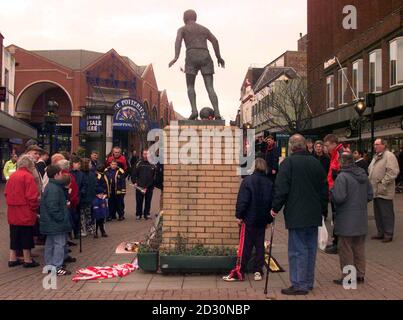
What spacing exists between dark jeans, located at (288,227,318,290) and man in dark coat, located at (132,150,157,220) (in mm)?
8334

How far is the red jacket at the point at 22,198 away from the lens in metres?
8.18

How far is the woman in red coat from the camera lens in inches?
322

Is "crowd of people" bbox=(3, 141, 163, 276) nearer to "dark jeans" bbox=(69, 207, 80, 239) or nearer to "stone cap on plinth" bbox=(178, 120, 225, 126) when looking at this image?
"dark jeans" bbox=(69, 207, 80, 239)

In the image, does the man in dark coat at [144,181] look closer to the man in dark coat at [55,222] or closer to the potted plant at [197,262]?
the man in dark coat at [55,222]

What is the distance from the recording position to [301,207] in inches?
255

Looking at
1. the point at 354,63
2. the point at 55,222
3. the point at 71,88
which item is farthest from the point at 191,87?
the point at 71,88

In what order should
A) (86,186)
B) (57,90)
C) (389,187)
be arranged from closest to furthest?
(389,187), (86,186), (57,90)

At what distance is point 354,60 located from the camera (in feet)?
103

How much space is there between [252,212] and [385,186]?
433cm

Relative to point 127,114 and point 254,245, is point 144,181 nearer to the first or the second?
point 254,245

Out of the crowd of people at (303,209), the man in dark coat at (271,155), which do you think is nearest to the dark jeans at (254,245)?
the crowd of people at (303,209)

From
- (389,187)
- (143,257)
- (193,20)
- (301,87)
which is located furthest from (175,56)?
(301,87)

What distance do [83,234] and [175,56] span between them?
16.7 ft

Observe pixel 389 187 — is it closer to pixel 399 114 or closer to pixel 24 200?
pixel 24 200
